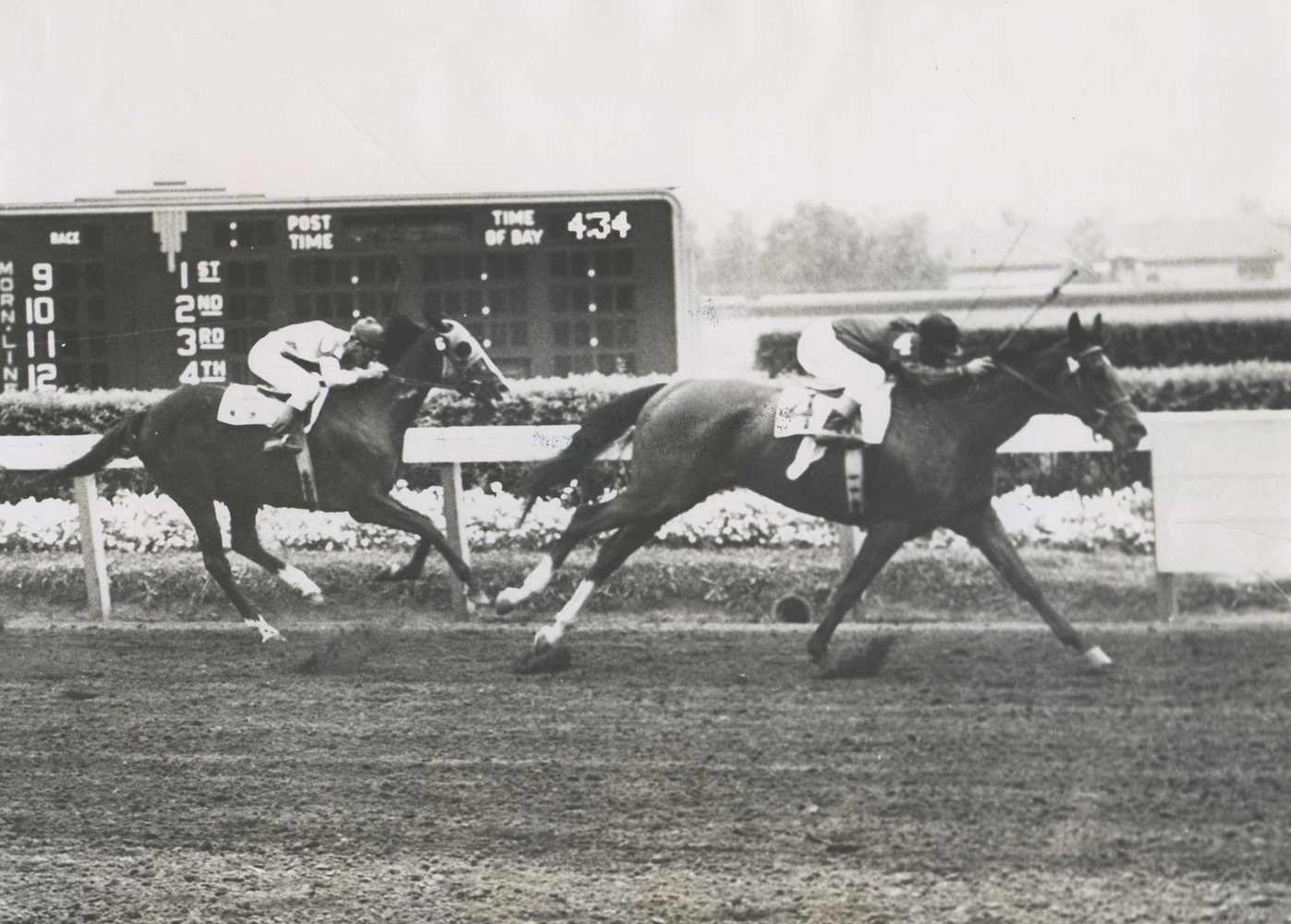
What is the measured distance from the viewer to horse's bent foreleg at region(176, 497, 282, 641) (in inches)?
135

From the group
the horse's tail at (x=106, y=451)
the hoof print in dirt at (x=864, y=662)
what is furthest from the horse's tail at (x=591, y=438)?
the horse's tail at (x=106, y=451)

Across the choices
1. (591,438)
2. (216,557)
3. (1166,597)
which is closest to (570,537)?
(591,438)

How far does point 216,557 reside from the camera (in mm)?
3441

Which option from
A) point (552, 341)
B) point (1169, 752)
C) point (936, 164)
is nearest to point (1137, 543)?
point (1169, 752)

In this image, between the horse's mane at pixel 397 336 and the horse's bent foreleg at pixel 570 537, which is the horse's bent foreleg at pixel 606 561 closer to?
the horse's bent foreleg at pixel 570 537

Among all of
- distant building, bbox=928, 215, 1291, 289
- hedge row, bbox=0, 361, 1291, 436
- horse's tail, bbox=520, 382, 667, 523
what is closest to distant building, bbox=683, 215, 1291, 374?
distant building, bbox=928, 215, 1291, 289

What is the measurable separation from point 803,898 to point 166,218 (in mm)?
2334

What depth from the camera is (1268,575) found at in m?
2.88

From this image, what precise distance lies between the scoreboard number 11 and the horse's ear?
107 centimetres

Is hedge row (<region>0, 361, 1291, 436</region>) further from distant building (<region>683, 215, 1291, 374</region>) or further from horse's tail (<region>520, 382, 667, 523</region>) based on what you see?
distant building (<region>683, 215, 1291, 374</region>)

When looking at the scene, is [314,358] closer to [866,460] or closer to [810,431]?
[810,431]

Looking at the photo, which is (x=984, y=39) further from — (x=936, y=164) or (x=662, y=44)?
(x=662, y=44)

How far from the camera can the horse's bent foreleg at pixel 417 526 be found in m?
3.32

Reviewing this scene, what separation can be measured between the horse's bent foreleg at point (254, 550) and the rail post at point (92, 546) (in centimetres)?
40
